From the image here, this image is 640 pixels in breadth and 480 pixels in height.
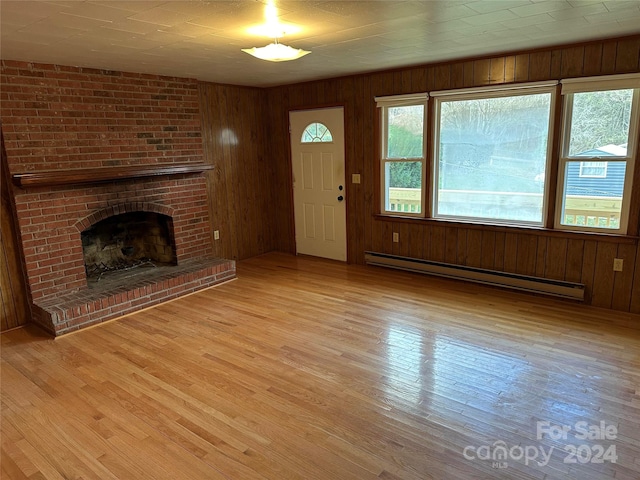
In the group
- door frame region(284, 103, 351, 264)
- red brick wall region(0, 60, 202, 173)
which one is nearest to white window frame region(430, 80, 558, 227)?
door frame region(284, 103, 351, 264)

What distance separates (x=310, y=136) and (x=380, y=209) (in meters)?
1.39

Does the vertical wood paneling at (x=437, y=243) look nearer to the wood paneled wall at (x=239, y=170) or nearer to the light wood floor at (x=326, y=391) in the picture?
the light wood floor at (x=326, y=391)

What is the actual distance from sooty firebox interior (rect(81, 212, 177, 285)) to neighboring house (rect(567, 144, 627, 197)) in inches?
164

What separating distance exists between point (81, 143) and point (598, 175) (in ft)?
15.6

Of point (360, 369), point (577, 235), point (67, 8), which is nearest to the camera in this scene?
point (67, 8)

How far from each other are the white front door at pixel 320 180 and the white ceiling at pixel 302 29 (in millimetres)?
1302

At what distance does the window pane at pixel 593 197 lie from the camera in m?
3.74

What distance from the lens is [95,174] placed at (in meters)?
3.99

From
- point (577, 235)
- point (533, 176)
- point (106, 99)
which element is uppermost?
point (106, 99)

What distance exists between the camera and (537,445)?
220 centimetres

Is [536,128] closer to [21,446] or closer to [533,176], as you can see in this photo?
[533,176]

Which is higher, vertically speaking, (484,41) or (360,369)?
(484,41)

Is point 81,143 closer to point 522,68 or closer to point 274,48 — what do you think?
point 274,48

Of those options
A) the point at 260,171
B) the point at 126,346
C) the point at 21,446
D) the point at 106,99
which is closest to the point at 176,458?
the point at 21,446
